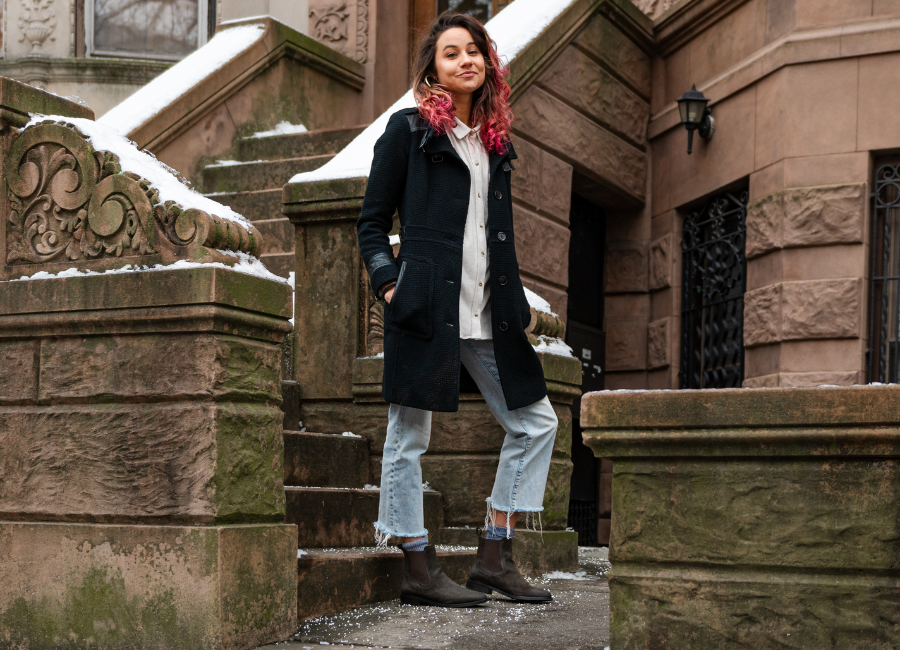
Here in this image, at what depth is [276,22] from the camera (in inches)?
372

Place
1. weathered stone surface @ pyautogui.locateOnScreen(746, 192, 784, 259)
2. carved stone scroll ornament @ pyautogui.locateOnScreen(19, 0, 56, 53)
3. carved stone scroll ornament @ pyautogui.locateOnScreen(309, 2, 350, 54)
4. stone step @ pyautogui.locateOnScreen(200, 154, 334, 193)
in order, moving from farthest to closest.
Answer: carved stone scroll ornament @ pyautogui.locateOnScreen(19, 0, 56, 53) < carved stone scroll ornament @ pyautogui.locateOnScreen(309, 2, 350, 54) < stone step @ pyautogui.locateOnScreen(200, 154, 334, 193) < weathered stone surface @ pyautogui.locateOnScreen(746, 192, 784, 259)

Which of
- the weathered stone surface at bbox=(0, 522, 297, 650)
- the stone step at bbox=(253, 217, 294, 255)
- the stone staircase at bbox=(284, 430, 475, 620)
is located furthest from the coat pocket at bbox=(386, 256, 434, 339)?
the stone step at bbox=(253, 217, 294, 255)

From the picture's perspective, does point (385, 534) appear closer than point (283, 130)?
Yes

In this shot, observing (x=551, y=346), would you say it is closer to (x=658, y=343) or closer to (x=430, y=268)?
(x=430, y=268)

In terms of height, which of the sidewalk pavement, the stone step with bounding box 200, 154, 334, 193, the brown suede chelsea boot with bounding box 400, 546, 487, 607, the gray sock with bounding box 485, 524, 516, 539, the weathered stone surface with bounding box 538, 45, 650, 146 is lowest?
the sidewalk pavement

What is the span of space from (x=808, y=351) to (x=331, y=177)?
3818 millimetres

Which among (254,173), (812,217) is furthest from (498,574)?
(254,173)

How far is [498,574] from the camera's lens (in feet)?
13.6

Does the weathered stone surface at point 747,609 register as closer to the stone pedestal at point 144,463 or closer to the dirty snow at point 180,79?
the stone pedestal at point 144,463

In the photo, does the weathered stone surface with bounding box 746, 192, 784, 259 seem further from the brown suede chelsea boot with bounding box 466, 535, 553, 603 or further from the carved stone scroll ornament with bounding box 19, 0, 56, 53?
the carved stone scroll ornament with bounding box 19, 0, 56, 53

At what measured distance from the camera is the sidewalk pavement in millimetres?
3473

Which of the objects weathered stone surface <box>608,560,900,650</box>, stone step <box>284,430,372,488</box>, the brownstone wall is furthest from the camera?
the brownstone wall

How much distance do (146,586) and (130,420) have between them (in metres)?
0.52

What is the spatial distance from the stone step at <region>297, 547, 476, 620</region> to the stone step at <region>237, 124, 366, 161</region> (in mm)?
4583
